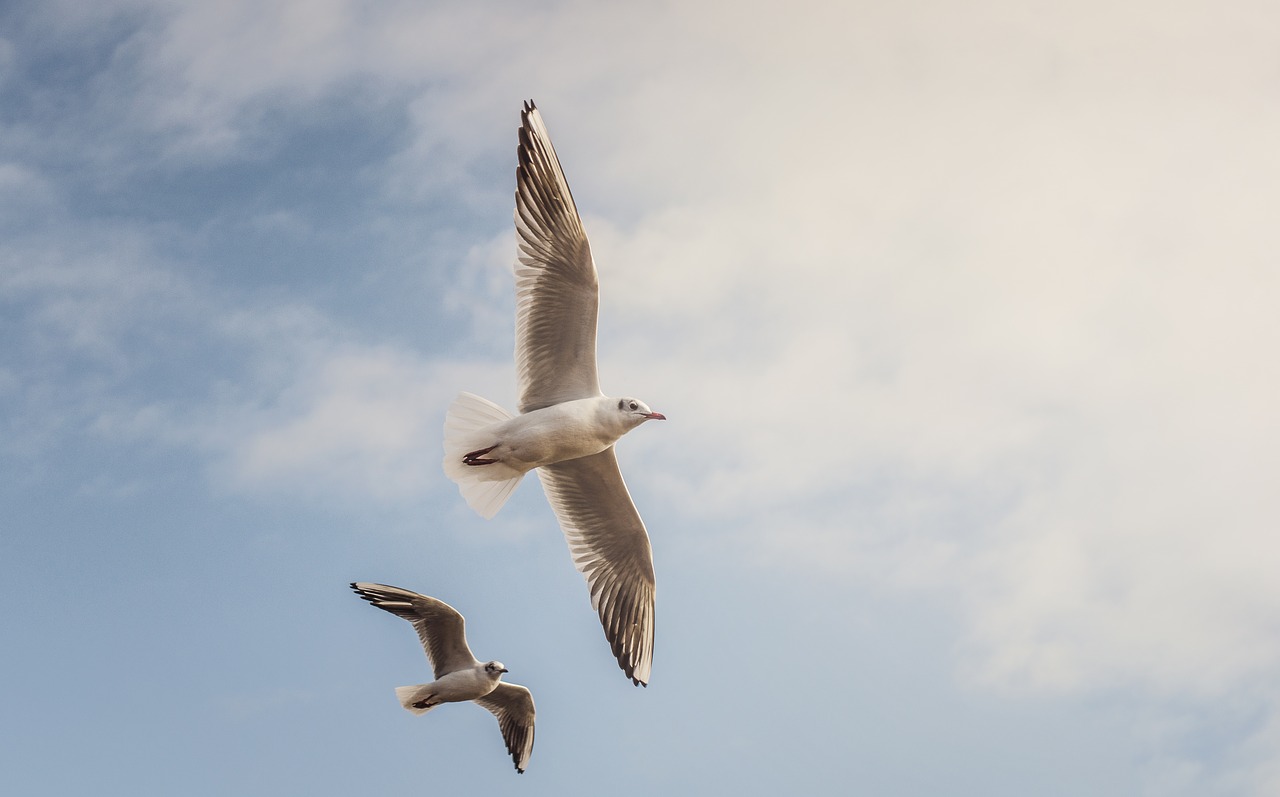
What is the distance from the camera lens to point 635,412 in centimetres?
849

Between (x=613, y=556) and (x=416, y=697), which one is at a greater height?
(x=613, y=556)

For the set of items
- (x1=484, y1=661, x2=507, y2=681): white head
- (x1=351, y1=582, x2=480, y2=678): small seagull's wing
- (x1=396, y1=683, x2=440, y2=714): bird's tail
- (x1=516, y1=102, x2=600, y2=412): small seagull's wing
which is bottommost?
(x1=396, y1=683, x2=440, y2=714): bird's tail

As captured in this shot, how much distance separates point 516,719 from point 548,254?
18.2 ft

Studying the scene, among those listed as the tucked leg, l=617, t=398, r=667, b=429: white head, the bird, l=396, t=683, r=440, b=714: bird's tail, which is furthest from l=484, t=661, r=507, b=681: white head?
l=617, t=398, r=667, b=429: white head

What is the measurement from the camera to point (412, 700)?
11.0 meters

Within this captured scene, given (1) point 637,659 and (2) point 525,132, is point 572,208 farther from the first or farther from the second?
(1) point 637,659

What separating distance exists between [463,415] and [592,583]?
1684 mm

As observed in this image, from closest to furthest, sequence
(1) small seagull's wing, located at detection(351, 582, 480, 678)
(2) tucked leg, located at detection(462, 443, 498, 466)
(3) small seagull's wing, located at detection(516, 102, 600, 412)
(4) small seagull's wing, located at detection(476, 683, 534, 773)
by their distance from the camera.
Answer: (3) small seagull's wing, located at detection(516, 102, 600, 412) < (2) tucked leg, located at detection(462, 443, 498, 466) < (1) small seagull's wing, located at detection(351, 582, 480, 678) < (4) small seagull's wing, located at detection(476, 683, 534, 773)

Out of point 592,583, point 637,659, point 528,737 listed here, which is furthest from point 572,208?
point 528,737

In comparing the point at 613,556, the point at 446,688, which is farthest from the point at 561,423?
the point at 446,688

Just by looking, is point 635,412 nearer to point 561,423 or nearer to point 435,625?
point 561,423

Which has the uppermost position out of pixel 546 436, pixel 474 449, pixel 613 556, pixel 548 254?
pixel 548 254

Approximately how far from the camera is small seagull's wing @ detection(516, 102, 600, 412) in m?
8.33

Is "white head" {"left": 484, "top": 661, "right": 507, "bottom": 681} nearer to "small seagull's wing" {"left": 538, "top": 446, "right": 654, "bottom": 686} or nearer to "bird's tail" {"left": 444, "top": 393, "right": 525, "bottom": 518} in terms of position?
"small seagull's wing" {"left": 538, "top": 446, "right": 654, "bottom": 686}
